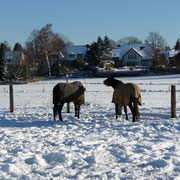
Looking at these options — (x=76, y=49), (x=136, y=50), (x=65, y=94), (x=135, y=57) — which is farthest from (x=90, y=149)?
(x=136, y=50)

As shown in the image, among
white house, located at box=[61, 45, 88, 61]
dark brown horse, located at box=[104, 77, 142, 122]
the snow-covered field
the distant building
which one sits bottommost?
the snow-covered field

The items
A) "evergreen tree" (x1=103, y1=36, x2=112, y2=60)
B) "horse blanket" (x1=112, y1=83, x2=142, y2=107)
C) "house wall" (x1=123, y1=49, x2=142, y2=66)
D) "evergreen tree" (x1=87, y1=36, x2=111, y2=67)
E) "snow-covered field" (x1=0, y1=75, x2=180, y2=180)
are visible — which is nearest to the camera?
"snow-covered field" (x1=0, y1=75, x2=180, y2=180)

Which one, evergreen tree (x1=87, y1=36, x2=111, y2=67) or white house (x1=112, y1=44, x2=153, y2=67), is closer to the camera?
evergreen tree (x1=87, y1=36, x2=111, y2=67)

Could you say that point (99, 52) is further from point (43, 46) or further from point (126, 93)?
point (126, 93)

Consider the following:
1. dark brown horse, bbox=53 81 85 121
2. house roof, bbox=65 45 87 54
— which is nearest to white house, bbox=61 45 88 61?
house roof, bbox=65 45 87 54

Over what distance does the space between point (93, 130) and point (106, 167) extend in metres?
3.06

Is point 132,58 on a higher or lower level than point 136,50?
lower

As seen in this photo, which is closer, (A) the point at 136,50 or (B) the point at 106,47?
(B) the point at 106,47

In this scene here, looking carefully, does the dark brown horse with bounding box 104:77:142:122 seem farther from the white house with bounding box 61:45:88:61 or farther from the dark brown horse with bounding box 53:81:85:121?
the white house with bounding box 61:45:88:61

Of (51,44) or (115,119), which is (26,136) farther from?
(51,44)

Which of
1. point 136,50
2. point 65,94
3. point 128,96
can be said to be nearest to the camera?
point 128,96

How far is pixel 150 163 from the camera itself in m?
5.16

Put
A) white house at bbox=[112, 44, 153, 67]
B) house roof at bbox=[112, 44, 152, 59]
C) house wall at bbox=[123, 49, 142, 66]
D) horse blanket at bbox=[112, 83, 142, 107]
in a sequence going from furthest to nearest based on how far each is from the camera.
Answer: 1. house roof at bbox=[112, 44, 152, 59]
2. house wall at bbox=[123, 49, 142, 66]
3. white house at bbox=[112, 44, 153, 67]
4. horse blanket at bbox=[112, 83, 142, 107]

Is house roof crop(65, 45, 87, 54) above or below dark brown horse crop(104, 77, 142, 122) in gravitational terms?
above
